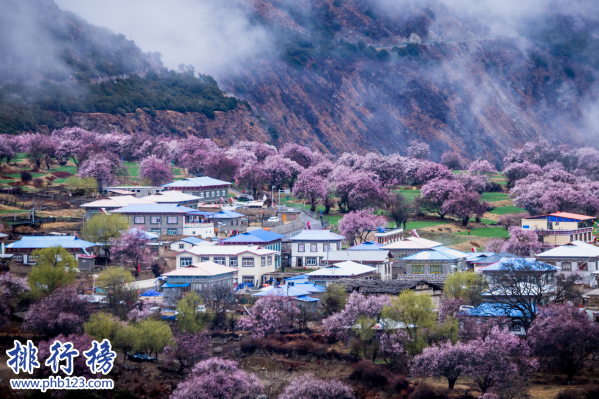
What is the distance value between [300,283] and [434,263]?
1180 cm

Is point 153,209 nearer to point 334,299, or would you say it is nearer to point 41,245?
point 41,245

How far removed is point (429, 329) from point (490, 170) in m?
93.1

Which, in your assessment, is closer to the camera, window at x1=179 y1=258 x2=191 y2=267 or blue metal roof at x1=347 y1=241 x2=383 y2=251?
window at x1=179 y1=258 x2=191 y2=267

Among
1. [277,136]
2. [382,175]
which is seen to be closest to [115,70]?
[277,136]

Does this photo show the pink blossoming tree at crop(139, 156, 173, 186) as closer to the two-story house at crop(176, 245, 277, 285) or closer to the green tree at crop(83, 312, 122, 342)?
the two-story house at crop(176, 245, 277, 285)

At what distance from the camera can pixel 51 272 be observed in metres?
49.4

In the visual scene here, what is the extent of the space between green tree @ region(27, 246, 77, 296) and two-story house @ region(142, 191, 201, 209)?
24.6m

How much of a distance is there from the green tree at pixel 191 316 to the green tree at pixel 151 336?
113 inches

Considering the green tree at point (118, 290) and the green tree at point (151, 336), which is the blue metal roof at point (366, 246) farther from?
the green tree at point (151, 336)

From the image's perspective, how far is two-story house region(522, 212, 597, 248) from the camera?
236 feet

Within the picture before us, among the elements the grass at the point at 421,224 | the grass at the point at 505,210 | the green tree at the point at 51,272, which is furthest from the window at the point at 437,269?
the grass at the point at 505,210

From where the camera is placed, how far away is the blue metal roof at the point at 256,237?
6431 cm

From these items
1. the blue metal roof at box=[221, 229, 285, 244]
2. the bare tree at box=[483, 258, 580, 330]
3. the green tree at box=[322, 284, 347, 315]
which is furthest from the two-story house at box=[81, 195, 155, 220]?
the bare tree at box=[483, 258, 580, 330]

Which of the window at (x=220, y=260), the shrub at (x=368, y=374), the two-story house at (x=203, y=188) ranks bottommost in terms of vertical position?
the shrub at (x=368, y=374)
